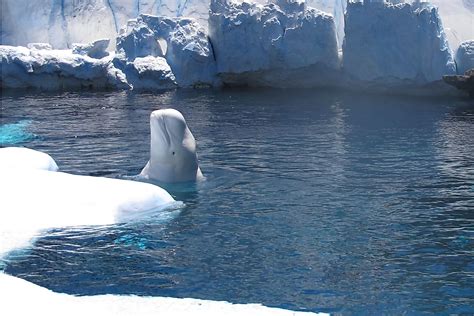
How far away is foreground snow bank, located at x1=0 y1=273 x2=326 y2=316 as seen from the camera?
621 cm

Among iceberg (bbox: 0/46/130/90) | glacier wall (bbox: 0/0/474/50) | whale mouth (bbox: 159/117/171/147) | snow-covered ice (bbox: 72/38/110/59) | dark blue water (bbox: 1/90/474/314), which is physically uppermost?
glacier wall (bbox: 0/0/474/50)

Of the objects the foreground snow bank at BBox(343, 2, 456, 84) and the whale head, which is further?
Result: the foreground snow bank at BBox(343, 2, 456, 84)

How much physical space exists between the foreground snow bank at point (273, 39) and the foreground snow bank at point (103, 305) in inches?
788

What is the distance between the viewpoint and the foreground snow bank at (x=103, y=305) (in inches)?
245

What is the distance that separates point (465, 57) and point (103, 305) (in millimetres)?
20776

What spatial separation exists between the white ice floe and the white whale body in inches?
654

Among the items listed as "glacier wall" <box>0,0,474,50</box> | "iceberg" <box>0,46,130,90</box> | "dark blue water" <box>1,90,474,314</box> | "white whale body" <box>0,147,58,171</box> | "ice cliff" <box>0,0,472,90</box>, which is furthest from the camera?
"glacier wall" <box>0,0,474,50</box>

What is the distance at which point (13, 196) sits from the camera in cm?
978

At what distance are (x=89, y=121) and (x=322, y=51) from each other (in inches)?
371

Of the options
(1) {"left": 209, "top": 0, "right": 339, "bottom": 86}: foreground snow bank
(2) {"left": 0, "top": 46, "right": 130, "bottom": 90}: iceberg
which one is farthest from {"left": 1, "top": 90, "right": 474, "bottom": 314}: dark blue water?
(2) {"left": 0, "top": 46, "right": 130, "bottom": 90}: iceberg

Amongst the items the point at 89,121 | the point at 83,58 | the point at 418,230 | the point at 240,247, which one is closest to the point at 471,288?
the point at 418,230

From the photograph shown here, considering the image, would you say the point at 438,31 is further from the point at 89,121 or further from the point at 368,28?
the point at 89,121

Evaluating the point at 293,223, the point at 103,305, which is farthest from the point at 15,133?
the point at 103,305

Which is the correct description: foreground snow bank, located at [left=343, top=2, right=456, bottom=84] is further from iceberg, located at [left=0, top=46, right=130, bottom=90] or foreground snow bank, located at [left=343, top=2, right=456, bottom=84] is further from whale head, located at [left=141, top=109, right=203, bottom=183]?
whale head, located at [left=141, top=109, right=203, bottom=183]
